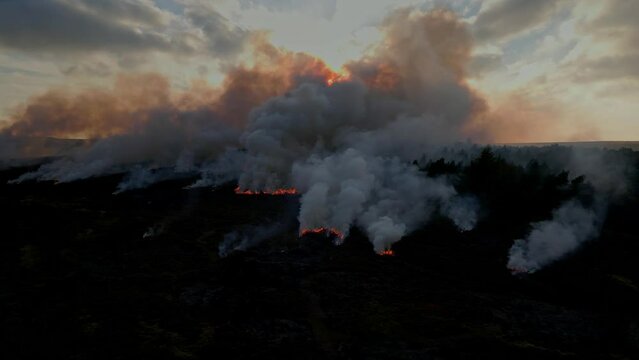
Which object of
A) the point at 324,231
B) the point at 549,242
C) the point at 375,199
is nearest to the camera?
Answer: the point at 549,242

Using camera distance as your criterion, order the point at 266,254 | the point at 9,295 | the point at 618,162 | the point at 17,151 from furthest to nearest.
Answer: the point at 17,151 < the point at 618,162 < the point at 266,254 < the point at 9,295

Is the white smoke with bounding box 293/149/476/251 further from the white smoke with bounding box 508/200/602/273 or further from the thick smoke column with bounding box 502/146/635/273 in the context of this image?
the thick smoke column with bounding box 502/146/635/273

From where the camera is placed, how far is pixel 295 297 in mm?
42469

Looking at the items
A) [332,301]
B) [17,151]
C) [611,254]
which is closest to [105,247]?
[332,301]

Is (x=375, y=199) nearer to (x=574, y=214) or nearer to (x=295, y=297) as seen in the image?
(x=574, y=214)

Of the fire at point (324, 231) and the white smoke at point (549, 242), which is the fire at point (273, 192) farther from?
the white smoke at point (549, 242)

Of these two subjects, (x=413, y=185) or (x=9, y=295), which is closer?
(x=9, y=295)

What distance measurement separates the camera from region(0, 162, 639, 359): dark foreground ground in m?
33.0

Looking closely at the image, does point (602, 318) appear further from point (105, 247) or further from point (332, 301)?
point (105, 247)

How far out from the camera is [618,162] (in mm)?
100688

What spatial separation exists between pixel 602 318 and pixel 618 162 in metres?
70.8

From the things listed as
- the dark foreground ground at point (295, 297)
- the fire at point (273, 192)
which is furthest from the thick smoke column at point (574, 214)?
the fire at point (273, 192)

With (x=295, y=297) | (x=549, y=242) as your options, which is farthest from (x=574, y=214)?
(x=295, y=297)

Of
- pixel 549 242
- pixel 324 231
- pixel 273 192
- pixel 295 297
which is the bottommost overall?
pixel 295 297
